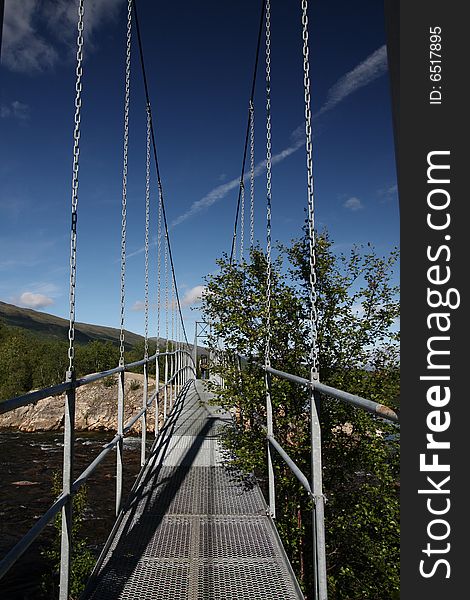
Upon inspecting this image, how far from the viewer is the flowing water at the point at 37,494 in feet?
26.9

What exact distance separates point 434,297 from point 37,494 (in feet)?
41.2

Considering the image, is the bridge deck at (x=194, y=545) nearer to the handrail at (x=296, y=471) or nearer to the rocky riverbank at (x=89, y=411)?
the handrail at (x=296, y=471)

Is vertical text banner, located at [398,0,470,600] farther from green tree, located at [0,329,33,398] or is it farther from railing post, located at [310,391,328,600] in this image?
green tree, located at [0,329,33,398]

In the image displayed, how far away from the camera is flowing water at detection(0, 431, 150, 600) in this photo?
8.20 meters

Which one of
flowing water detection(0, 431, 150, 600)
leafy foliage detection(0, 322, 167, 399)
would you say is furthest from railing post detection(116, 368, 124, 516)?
leafy foliage detection(0, 322, 167, 399)

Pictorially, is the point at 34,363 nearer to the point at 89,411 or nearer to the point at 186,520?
the point at 89,411

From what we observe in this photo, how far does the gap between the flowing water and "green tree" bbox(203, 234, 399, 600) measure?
4.00m

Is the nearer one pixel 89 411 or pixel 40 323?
pixel 89 411

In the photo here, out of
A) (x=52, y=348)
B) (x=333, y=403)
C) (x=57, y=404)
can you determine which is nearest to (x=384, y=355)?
(x=333, y=403)

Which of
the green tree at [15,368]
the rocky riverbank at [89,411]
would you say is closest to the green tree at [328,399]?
the rocky riverbank at [89,411]

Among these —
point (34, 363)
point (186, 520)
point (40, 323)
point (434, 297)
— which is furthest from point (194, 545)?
point (40, 323)

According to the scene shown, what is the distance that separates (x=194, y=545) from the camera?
244cm

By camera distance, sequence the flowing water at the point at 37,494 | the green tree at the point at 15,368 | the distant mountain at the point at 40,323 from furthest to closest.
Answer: the distant mountain at the point at 40,323 < the green tree at the point at 15,368 < the flowing water at the point at 37,494

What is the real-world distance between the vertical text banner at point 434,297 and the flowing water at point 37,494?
655cm
